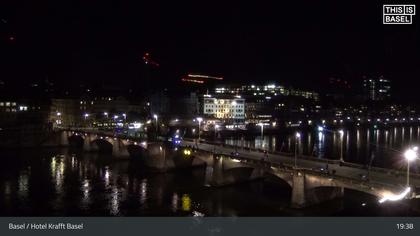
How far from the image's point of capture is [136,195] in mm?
47000

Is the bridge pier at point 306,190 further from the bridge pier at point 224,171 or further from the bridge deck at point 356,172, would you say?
the bridge pier at point 224,171

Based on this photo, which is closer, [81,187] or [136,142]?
[81,187]

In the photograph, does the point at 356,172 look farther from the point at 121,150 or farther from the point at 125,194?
the point at 121,150

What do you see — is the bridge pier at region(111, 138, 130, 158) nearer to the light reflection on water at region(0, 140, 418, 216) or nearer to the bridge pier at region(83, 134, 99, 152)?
the light reflection on water at region(0, 140, 418, 216)

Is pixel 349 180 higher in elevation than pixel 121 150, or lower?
Result: higher

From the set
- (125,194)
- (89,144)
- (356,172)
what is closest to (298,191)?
(356,172)

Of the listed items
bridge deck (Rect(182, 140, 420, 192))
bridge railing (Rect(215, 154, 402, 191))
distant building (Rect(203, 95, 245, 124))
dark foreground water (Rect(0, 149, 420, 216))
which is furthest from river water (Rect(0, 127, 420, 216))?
distant building (Rect(203, 95, 245, 124))

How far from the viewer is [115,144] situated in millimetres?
77750
